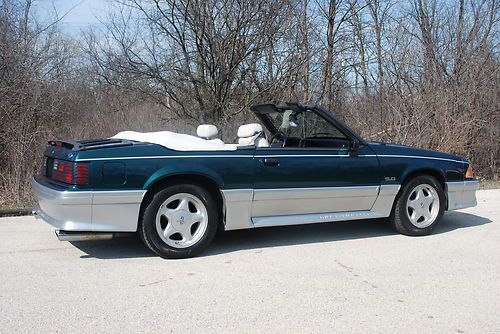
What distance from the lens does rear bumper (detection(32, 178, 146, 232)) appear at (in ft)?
14.8

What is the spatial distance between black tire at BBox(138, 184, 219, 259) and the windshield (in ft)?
5.37

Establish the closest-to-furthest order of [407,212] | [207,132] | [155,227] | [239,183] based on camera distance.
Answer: [155,227] < [239,183] < [207,132] < [407,212]

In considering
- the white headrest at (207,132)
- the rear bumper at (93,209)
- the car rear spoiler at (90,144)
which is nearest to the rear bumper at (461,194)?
the white headrest at (207,132)

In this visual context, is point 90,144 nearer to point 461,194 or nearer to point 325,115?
point 325,115

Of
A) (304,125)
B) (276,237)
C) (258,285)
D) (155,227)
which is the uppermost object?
(304,125)

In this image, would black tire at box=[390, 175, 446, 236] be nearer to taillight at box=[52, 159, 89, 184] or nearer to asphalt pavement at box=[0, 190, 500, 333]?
asphalt pavement at box=[0, 190, 500, 333]

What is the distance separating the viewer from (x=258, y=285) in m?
4.26

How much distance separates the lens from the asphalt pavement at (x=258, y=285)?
3.52 m

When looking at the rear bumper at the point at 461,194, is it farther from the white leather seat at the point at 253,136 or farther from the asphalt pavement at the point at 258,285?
the white leather seat at the point at 253,136

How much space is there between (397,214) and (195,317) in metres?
3.33

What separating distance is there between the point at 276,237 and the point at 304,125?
4.63 feet

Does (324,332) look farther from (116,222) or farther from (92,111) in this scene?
(92,111)

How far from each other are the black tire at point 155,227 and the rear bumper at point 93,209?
0.11 meters

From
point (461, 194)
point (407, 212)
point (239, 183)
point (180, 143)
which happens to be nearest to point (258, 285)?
point (239, 183)
